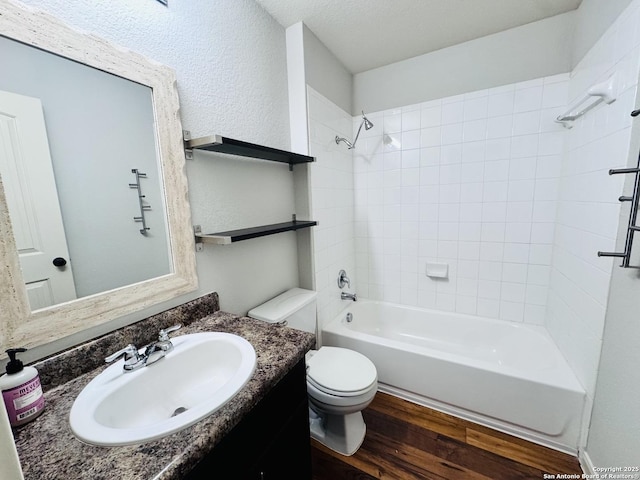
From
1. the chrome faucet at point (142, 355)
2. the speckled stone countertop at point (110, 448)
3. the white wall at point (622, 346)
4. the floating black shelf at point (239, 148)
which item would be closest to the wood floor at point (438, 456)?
the white wall at point (622, 346)

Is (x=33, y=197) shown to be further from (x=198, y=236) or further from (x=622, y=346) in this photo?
(x=622, y=346)

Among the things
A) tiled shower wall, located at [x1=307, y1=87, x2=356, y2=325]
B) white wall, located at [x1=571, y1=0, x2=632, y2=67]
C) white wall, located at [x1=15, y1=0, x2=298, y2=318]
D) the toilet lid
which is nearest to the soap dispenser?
white wall, located at [x1=15, y1=0, x2=298, y2=318]

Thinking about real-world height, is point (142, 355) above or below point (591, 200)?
below

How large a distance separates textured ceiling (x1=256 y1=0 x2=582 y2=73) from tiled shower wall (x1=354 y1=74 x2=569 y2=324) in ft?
1.27

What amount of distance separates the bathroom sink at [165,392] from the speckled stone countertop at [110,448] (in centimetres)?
2

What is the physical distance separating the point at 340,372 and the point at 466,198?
5.19 ft

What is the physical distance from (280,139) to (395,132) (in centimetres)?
106

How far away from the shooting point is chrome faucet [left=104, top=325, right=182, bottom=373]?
0.84 m

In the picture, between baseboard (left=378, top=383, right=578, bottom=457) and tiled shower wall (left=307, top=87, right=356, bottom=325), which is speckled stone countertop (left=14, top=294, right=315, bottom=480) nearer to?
tiled shower wall (left=307, top=87, right=356, bottom=325)

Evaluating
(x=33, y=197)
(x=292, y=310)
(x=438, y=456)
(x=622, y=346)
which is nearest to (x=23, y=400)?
(x=33, y=197)

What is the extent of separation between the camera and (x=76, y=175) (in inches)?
33.6

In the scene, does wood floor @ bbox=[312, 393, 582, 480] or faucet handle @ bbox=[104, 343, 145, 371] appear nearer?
faucet handle @ bbox=[104, 343, 145, 371]

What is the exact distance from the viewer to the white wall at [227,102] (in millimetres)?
1007

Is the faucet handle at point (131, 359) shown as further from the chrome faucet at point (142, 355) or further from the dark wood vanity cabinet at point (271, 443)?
the dark wood vanity cabinet at point (271, 443)
